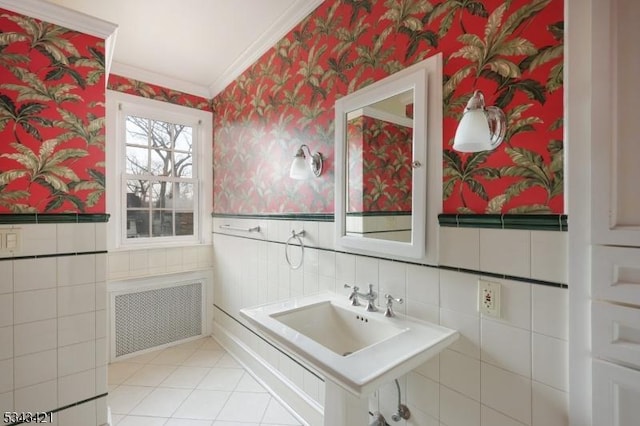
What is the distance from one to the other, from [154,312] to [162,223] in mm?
860

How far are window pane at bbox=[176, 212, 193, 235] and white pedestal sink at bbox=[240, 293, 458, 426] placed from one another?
78.6 inches

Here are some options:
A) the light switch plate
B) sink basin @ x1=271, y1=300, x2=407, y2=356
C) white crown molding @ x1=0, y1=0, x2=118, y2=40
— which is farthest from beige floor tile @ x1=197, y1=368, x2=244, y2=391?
white crown molding @ x1=0, y1=0, x2=118, y2=40

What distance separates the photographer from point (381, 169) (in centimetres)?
151

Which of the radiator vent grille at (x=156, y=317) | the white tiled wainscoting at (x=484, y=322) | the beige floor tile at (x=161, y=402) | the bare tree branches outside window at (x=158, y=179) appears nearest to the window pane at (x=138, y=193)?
the bare tree branches outside window at (x=158, y=179)

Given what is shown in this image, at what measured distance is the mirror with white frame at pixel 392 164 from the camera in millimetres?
1254

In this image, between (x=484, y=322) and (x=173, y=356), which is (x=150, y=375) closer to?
(x=173, y=356)

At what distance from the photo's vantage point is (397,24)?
4.58 feet

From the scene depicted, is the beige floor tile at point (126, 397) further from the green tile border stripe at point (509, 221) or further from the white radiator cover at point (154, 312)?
the green tile border stripe at point (509, 221)

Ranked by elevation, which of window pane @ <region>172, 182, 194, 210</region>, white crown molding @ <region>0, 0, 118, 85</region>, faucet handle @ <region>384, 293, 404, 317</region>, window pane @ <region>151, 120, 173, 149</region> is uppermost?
white crown molding @ <region>0, 0, 118, 85</region>

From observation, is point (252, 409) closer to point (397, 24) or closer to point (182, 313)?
point (182, 313)

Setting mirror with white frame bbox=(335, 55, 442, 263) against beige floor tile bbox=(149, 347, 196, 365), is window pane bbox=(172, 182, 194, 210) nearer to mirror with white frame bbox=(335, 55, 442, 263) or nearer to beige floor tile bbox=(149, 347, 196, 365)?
beige floor tile bbox=(149, 347, 196, 365)

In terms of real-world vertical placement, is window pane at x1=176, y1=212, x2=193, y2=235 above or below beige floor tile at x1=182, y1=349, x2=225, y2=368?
above

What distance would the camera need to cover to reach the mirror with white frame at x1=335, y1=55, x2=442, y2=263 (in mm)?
1254

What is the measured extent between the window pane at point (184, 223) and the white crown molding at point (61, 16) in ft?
5.57
